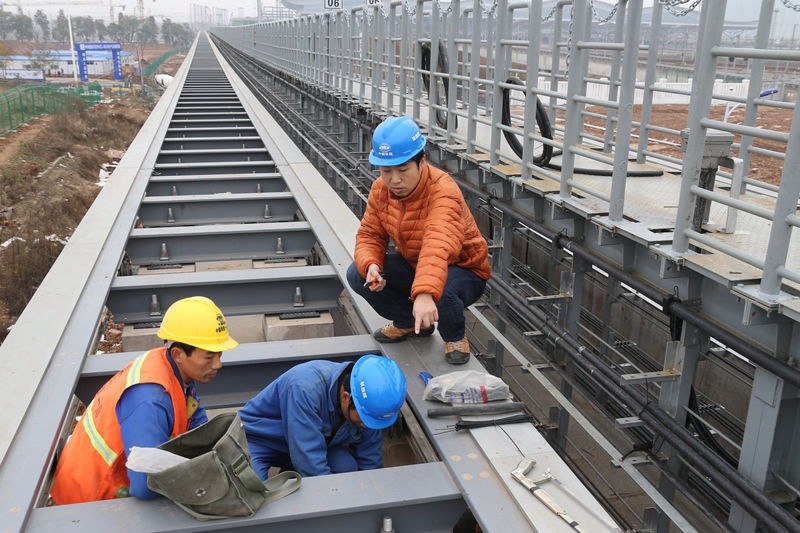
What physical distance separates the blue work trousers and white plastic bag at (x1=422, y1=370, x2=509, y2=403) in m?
0.55

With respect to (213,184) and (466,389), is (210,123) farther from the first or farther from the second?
(466,389)

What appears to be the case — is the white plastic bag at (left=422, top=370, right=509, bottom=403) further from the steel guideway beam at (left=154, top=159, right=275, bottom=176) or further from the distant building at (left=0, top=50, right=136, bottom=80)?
the distant building at (left=0, top=50, right=136, bottom=80)

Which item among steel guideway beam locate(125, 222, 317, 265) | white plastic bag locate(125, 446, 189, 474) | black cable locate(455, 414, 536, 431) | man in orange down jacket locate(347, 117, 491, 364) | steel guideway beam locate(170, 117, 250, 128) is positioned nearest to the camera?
white plastic bag locate(125, 446, 189, 474)

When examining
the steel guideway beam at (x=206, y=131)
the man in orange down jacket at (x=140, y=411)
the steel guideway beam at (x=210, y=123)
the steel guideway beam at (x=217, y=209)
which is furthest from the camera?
the steel guideway beam at (x=210, y=123)

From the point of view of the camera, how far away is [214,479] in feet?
9.16

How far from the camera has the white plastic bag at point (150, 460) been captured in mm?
2738

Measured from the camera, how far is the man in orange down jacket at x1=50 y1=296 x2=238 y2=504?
2.98 metres

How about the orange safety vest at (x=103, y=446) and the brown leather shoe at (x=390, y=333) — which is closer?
the orange safety vest at (x=103, y=446)

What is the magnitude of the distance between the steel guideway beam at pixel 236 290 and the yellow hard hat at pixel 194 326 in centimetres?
225

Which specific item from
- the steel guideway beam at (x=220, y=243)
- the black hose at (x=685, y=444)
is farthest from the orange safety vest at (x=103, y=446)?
the steel guideway beam at (x=220, y=243)

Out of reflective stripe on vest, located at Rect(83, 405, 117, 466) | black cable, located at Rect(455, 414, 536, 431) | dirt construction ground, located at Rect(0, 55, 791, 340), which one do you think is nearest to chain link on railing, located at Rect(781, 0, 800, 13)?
dirt construction ground, located at Rect(0, 55, 791, 340)

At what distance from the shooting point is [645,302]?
567 centimetres

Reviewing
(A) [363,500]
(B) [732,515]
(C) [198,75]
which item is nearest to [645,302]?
(B) [732,515]

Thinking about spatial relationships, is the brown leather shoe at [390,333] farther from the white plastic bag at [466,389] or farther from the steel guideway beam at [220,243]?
the steel guideway beam at [220,243]
